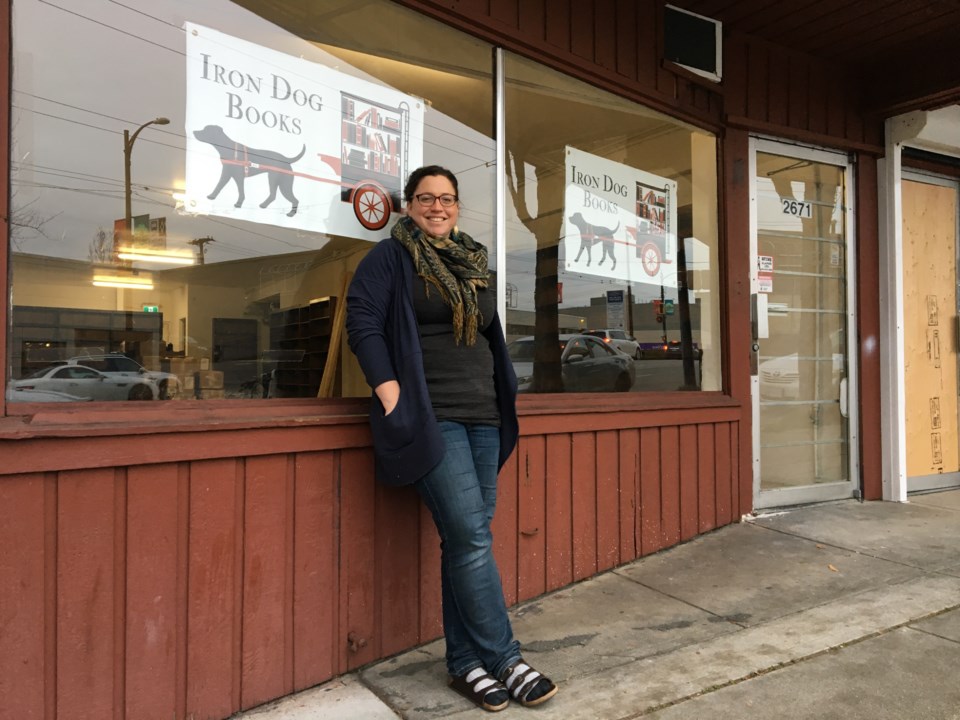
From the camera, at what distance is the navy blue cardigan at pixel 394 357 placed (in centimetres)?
226

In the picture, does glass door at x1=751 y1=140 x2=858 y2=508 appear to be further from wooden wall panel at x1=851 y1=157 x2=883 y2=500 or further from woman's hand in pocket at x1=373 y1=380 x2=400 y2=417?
woman's hand in pocket at x1=373 y1=380 x2=400 y2=417

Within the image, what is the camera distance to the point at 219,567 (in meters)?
2.29

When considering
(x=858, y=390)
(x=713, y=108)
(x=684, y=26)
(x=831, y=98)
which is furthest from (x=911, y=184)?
(x=684, y=26)

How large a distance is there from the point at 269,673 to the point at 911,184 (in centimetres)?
546

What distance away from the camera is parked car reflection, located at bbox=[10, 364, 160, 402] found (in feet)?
6.81

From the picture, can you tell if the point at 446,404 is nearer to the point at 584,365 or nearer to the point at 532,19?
the point at 584,365

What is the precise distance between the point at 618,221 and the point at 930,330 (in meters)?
3.05

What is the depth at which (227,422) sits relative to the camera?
2.30m

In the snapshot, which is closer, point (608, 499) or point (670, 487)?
point (608, 499)

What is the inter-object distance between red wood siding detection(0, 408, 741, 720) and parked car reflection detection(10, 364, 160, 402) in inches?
8.1

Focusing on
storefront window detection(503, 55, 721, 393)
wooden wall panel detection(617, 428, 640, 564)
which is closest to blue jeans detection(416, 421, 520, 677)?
storefront window detection(503, 55, 721, 393)

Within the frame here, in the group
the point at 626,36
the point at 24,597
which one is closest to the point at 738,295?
the point at 626,36

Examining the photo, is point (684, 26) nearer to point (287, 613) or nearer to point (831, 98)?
point (831, 98)

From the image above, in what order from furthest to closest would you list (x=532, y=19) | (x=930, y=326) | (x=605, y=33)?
(x=930, y=326) < (x=605, y=33) < (x=532, y=19)
